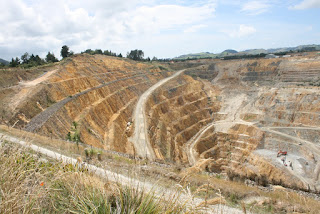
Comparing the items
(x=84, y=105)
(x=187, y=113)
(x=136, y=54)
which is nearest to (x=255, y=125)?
(x=187, y=113)

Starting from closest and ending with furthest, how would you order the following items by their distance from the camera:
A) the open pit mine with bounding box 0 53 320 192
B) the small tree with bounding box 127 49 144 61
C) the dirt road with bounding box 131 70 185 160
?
the open pit mine with bounding box 0 53 320 192 < the dirt road with bounding box 131 70 185 160 < the small tree with bounding box 127 49 144 61

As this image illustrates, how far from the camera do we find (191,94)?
61.9m

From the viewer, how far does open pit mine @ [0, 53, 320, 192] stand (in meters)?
27.0

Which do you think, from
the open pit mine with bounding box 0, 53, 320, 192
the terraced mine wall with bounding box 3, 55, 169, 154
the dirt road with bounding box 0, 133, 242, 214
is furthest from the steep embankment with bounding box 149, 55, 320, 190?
the dirt road with bounding box 0, 133, 242, 214

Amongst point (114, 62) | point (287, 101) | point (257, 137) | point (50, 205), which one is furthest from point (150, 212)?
point (114, 62)

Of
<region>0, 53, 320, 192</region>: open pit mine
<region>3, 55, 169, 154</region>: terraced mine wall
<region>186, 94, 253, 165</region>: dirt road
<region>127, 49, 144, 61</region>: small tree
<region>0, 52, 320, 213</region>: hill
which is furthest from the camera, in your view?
<region>127, 49, 144, 61</region>: small tree

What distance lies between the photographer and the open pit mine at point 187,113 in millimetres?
27031

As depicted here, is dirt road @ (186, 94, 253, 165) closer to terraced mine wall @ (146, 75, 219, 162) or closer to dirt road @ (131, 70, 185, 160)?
terraced mine wall @ (146, 75, 219, 162)

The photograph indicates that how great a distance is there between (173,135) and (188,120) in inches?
334

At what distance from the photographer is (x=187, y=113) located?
2111 inches

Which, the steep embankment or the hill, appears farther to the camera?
the steep embankment

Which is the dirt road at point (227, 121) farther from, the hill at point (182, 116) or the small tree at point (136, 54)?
the small tree at point (136, 54)

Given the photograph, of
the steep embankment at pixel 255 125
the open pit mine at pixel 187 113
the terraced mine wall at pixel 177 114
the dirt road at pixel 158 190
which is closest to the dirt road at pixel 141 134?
the open pit mine at pixel 187 113

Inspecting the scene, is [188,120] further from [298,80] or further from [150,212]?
[150,212]
